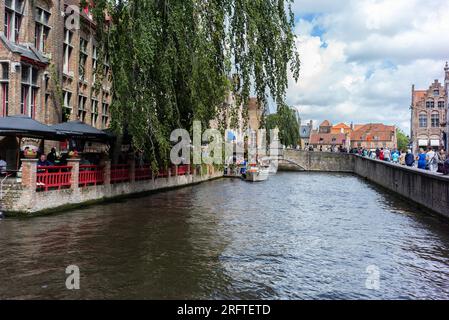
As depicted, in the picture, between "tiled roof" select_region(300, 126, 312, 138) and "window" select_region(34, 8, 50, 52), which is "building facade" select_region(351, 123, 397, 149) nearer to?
"tiled roof" select_region(300, 126, 312, 138)

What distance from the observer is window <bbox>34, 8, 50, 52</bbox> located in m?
19.4

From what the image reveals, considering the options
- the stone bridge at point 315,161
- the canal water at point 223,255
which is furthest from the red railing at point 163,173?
the stone bridge at point 315,161

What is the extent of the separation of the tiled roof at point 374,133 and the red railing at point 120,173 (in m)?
100

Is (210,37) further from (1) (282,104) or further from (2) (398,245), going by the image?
(2) (398,245)

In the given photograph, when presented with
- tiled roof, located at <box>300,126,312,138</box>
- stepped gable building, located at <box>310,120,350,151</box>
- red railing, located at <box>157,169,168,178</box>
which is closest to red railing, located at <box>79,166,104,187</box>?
red railing, located at <box>157,169,168,178</box>

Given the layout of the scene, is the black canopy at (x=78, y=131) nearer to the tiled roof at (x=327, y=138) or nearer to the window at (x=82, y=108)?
the window at (x=82, y=108)

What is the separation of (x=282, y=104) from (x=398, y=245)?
619cm

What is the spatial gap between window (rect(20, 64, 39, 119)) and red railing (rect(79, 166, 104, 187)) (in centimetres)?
408

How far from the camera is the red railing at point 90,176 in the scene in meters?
16.3

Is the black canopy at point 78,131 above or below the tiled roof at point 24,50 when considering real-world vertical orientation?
below

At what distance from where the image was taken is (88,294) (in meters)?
6.46

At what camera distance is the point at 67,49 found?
2234 cm
